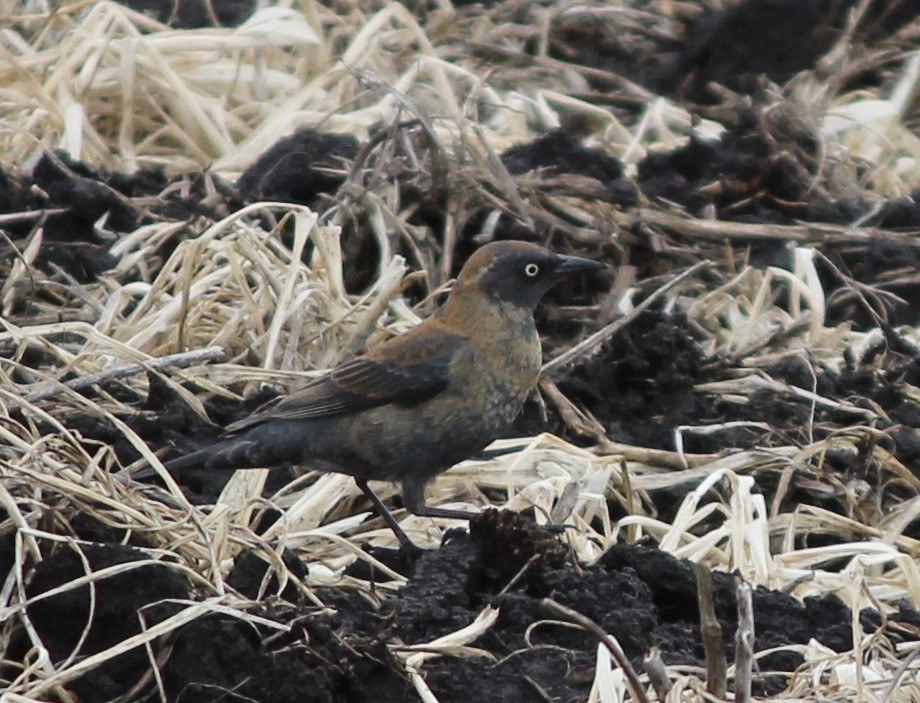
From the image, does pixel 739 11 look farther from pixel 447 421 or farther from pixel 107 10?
pixel 447 421

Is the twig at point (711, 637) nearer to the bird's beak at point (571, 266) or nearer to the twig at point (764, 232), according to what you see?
the bird's beak at point (571, 266)

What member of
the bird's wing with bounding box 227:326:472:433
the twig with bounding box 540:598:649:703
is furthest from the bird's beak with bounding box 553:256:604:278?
the twig with bounding box 540:598:649:703

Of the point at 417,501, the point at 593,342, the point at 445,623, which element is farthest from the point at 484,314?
the point at 445,623

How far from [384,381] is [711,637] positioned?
98.0 inches

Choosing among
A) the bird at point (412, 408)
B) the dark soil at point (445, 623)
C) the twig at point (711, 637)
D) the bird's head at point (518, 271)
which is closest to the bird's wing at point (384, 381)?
the bird at point (412, 408)

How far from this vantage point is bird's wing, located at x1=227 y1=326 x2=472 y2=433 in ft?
19.0

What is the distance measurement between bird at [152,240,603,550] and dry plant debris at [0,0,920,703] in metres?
0.17

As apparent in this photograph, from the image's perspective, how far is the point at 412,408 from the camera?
5809 millimetres

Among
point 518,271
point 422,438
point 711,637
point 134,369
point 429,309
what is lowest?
point 429,309

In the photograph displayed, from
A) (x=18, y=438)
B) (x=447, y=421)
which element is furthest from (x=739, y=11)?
(x=18, y=438)

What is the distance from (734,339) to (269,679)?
3451mm

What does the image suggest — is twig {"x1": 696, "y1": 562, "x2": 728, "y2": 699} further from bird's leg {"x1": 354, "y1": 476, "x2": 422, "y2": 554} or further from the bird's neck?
the bird's neck

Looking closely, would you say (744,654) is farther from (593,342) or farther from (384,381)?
(593,342)

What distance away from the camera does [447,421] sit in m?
5.70
